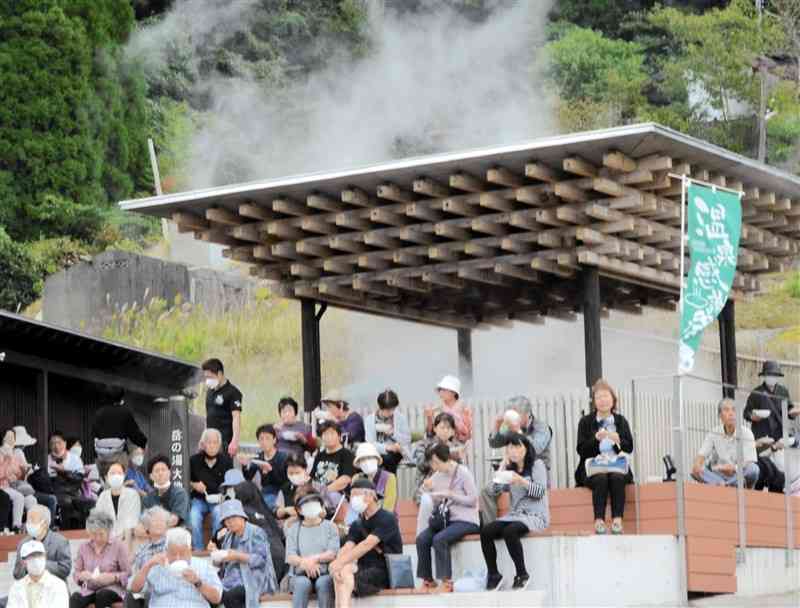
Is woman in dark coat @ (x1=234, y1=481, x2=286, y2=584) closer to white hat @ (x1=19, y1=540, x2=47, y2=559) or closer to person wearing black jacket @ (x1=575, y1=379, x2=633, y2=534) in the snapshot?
white hat @ (x1=19, y1=540, x2=47, y2=559)

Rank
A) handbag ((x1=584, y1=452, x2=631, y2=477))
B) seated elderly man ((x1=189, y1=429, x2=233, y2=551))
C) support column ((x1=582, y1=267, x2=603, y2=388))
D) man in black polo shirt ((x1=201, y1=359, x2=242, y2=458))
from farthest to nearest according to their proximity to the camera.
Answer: support column ((x1=582, y1=267, x2=603, y2=388)), man in black polo shirt ((x1=201, y1=359, x2=242, y2=458)), seated elderly man ((x1=189, y1=429, x2=233, y2=551)), handbag ((x1=584, y1=452, x2=631, y2=477))

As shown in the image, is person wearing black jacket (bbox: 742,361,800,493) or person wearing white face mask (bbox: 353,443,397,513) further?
person wearing black jacket (bbox: 742,361,800,493)

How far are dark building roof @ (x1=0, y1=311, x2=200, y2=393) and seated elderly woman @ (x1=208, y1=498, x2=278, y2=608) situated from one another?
21.7 ft

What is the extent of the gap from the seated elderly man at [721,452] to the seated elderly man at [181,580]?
5453mm

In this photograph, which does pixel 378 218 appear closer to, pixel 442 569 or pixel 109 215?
pixel 442 569

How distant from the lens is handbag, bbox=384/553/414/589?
1441cm

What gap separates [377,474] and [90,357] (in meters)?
8.45

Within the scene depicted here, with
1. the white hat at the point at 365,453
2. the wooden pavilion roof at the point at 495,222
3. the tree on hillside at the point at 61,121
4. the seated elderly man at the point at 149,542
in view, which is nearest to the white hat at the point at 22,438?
the wooden pavilion roof at the point at 495,222

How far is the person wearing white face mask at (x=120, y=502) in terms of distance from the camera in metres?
16.2

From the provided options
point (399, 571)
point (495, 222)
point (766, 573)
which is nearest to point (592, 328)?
point (495, 222)

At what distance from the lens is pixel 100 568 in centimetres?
1494

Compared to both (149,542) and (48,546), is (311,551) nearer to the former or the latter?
(149,542)

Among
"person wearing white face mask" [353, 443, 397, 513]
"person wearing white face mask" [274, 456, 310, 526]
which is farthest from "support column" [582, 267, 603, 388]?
"person wearing white face mask" [274, 456, 310, 526]

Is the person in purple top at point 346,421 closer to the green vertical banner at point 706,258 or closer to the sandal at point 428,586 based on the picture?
the sandal at point 428,586
